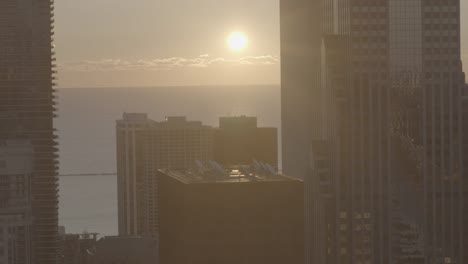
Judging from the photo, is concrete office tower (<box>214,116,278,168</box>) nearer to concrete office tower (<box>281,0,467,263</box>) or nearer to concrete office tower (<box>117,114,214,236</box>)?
concrete office tower (<box>281,0,467,263</box>)

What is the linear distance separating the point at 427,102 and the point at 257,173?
56.9 feet

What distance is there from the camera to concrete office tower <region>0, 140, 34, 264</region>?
238ft

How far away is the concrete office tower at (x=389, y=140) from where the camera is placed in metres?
69.9

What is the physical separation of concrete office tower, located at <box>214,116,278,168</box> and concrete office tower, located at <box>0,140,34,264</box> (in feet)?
46.0

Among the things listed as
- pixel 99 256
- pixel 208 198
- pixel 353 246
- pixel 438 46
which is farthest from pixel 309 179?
pixel 99 256

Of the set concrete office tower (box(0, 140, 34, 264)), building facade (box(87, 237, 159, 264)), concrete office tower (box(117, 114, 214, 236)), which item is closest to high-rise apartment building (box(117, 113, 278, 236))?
concrete office tower (box(117, 114, 214, 236))

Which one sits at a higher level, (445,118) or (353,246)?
(445,118)

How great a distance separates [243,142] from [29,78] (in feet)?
55.7

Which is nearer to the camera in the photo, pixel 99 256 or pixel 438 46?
pixel 438 46

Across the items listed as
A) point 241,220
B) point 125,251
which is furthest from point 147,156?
point 241,220

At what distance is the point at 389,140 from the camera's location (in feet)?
234

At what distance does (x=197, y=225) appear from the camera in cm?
5516

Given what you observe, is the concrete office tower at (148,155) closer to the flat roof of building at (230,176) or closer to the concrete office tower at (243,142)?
the concrete office tower at (243,142)

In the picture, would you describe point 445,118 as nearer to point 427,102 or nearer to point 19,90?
point 427,102
